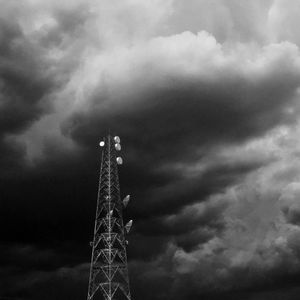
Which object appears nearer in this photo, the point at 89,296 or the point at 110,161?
the point at 89,296

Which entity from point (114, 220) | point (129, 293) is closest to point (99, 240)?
point (114, 220)

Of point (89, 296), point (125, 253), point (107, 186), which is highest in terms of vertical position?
point (107, 186)

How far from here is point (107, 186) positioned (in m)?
136

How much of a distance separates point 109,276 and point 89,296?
6575 mm

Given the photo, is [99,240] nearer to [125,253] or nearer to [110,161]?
[125,253]

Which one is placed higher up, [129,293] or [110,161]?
[110,161]

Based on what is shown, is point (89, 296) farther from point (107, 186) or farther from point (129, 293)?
point (107, 186)

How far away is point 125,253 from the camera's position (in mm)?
131250

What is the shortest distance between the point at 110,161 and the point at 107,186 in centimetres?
675

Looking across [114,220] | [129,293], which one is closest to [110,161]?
[114,220]

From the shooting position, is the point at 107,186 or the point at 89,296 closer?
the point at 89,296

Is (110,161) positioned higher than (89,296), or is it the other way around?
(110,161)

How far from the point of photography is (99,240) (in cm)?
13125

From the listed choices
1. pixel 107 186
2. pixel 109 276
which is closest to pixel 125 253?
pixel 109 276
